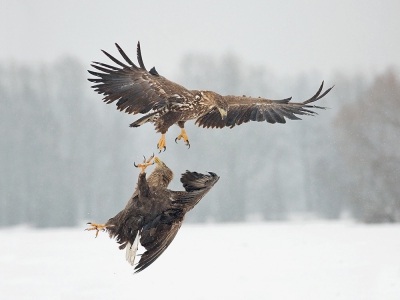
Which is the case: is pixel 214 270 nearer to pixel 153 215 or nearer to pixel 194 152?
pixel 153 215

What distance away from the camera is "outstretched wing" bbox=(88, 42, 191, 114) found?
467cm

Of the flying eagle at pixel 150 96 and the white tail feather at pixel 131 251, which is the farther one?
the white tail feather at pixel 131 251

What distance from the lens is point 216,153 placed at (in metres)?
26.8

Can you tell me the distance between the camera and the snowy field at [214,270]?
8.67 m

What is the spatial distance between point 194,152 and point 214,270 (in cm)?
1615

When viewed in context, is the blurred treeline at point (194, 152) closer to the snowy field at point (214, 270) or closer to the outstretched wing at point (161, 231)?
the snowy field at point (214, 270)

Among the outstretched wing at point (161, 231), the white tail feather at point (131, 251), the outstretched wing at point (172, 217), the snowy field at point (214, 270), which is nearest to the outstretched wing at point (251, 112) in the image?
the outstretched wing at point (172, 217)

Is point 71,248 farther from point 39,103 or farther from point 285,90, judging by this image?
point 285,90

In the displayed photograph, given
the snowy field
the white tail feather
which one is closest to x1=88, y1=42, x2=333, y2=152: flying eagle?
the white tail feather

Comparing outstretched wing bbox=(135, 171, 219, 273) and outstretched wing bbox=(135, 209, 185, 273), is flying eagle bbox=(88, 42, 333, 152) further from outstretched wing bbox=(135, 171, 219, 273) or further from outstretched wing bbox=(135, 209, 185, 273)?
outstretched wing bbox=(135, 209, 185, 273)

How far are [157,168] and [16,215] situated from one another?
22583mm

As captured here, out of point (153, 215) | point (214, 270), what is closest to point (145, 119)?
point (153, 215)

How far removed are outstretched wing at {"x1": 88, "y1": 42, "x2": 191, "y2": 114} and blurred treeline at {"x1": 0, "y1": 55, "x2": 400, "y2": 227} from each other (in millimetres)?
18314

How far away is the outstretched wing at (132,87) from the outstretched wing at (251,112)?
87 cm
